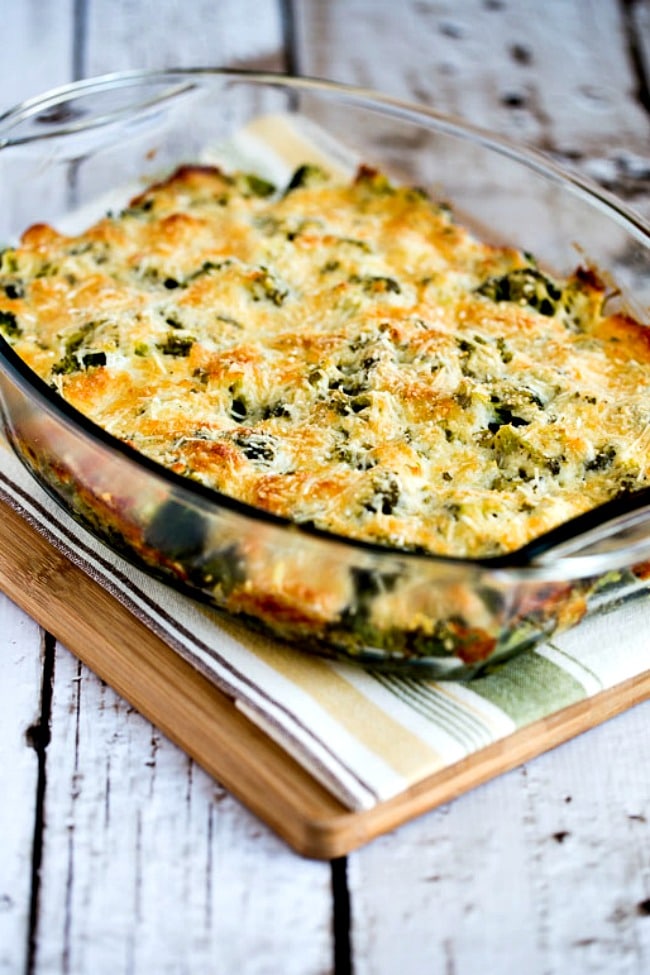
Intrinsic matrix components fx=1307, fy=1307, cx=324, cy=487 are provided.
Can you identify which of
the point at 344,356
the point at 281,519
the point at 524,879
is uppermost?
the point at 344,356

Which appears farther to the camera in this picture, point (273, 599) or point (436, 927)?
point (273, 599)

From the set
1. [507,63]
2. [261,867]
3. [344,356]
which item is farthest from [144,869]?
[507,63]

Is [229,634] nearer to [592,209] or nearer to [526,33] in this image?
[592,209]

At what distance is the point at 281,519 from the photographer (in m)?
1.83

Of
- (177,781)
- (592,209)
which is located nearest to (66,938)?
(177,781)

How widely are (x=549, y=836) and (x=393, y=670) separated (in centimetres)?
34

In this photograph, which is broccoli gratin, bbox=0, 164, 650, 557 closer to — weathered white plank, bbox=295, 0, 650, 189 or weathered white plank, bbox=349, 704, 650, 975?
weathered white plank, bbox=349, 704, 650, 975

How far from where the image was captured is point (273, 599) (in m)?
1.97

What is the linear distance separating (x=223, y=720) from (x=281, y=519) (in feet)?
1.17

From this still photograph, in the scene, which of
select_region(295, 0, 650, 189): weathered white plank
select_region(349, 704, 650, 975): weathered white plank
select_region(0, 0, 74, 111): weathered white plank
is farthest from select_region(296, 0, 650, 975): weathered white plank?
select_region(0, 0, 74, 111): weathered white plank

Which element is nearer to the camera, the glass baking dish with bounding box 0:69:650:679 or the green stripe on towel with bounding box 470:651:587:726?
the glass baking dish with bounding box 0:69:650:679

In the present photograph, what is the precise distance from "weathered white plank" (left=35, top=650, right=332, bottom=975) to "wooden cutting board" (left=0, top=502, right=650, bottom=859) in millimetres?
42

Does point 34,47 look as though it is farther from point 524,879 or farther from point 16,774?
point 524,879

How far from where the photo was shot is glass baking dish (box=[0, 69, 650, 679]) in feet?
6.04
